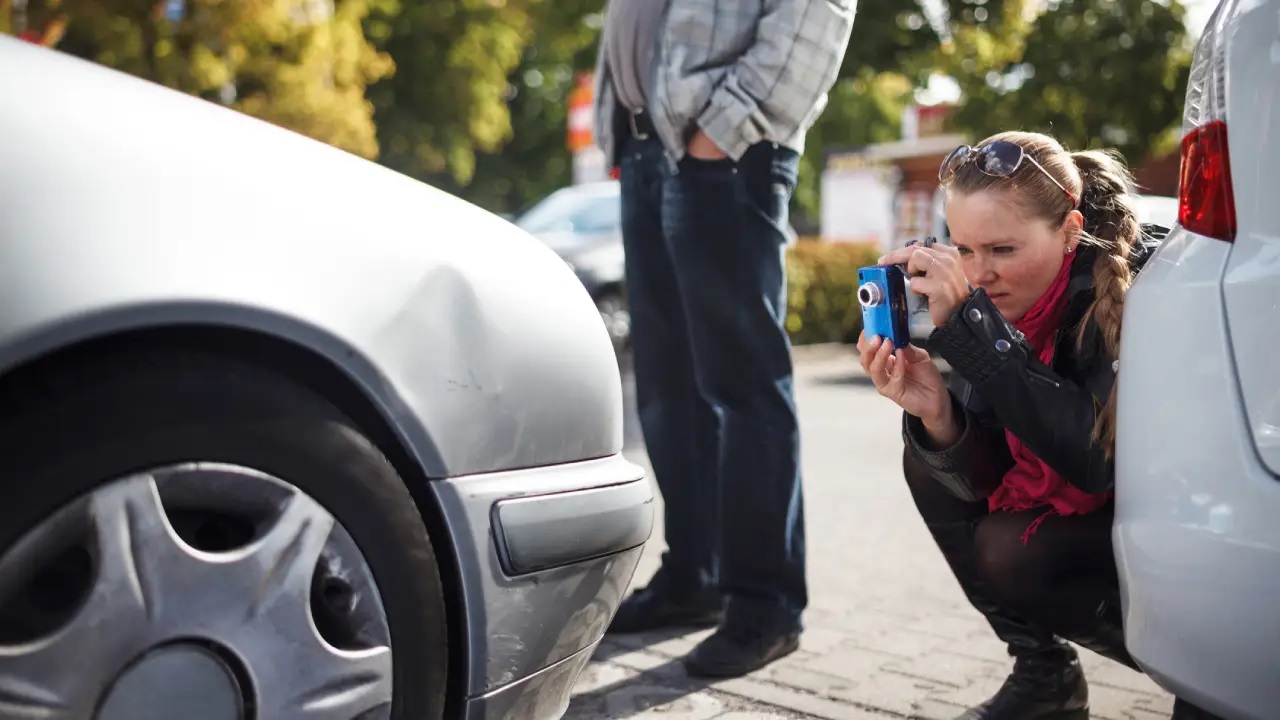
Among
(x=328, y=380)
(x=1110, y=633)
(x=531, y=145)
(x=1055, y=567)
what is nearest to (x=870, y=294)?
(x=1055, y=567)

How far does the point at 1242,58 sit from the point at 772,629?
1.70m

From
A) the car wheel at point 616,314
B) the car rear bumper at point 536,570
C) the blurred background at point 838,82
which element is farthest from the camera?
the blurred background at point 838,82

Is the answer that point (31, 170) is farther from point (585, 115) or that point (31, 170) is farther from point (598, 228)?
point (585, 115)

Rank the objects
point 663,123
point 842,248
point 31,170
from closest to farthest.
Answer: point 31,170
point 663,123
point 842,248

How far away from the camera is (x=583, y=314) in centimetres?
200

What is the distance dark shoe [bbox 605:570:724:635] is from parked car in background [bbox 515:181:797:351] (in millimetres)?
8183

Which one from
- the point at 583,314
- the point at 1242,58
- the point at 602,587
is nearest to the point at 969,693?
the point at 602,587

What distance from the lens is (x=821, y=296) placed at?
14.5 meters

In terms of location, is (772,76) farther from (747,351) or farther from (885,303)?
(885,303)

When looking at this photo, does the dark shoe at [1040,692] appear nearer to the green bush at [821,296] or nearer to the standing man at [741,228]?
the standing man at [741,228]

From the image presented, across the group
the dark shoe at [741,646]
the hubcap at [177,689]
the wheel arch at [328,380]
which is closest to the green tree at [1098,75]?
the dark shoe at [741,646]

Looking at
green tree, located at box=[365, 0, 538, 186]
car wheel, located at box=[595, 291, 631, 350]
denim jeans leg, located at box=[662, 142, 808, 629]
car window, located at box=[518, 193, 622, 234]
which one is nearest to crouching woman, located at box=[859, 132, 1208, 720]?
denim jeans leg, located at box=[662, 142, 808, 629]

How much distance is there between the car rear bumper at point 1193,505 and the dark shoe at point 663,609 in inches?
62.2

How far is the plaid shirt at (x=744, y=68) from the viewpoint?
2865 mm
